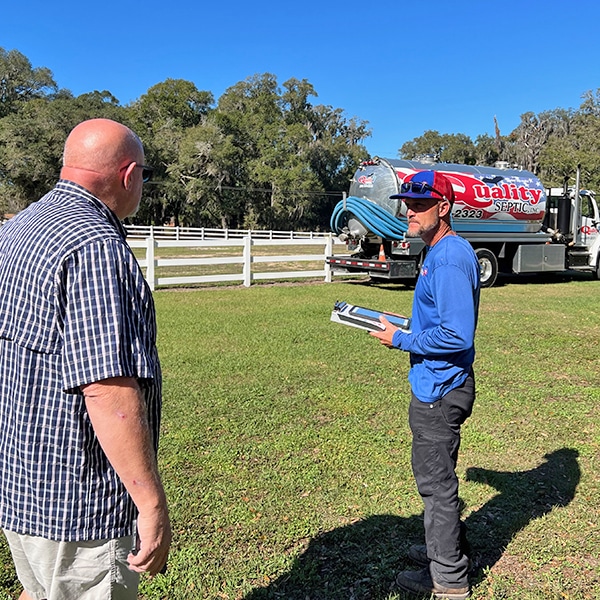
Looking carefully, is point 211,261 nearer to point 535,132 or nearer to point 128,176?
point 128,176

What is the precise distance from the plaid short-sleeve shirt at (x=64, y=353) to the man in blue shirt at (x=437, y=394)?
4.95 ft

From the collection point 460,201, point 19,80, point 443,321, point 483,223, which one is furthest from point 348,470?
point 19,80

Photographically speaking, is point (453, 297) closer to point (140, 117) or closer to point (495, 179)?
point (495, 179)

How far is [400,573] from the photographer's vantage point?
9.91ft

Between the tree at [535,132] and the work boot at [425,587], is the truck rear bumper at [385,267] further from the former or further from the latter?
the tree at [535,132]

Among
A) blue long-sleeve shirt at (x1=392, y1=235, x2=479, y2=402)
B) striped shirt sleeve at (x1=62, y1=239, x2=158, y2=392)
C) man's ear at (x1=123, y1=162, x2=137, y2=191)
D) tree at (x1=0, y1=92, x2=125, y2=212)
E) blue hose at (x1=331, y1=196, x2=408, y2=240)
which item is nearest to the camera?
striped shirt sleeve at (x1=62, y1=239, x2=158, y2=392)

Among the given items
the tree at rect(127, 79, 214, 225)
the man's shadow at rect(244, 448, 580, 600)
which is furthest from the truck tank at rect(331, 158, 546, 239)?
the tree at rect(127, 79, 214, 225)

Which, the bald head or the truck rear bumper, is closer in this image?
the bald head

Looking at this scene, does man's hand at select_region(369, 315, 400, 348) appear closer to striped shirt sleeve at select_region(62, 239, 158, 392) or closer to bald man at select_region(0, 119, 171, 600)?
bald man at select_region(0, 119, 171, 600)

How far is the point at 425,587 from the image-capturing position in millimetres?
2924

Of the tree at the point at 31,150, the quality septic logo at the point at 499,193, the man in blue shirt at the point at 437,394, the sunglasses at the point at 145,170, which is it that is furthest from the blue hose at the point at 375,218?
the tree at the point at 31,150

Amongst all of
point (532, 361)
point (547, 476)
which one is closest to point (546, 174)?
point (532, 361)

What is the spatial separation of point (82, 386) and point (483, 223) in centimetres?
1595

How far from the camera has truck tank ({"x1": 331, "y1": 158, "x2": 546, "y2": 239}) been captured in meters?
15.0
